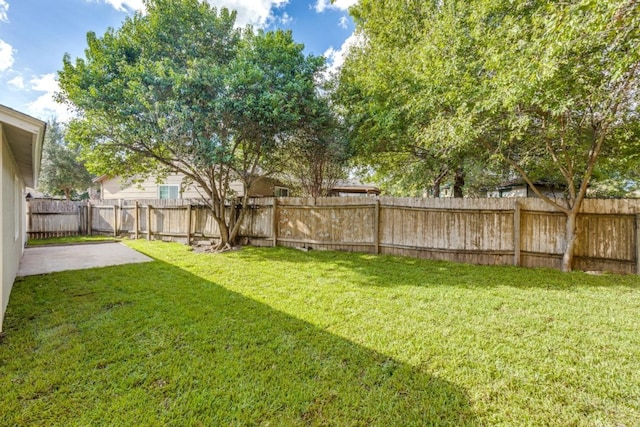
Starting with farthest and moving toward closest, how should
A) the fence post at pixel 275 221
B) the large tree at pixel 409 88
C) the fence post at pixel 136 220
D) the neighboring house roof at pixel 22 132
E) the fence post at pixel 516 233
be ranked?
the fence post at pixel 136 220 < the fence post at pixel 275 221 < the fence post at pixel 516 233 < the large tree at pixel 409 88 < the neighboring house roof at pixel 22 132

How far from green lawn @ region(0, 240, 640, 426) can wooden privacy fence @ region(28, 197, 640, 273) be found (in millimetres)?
1197

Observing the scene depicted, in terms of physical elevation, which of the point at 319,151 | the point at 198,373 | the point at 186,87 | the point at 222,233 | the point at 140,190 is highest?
the point at 186,87

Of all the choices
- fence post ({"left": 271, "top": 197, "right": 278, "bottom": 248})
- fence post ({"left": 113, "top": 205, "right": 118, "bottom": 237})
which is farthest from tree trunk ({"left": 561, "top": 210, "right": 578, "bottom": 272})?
fence post ({"left": 113, "top": 205, "right": 118, "bottom": 237})

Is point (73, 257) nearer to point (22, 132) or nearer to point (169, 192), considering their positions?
point (22, 132)

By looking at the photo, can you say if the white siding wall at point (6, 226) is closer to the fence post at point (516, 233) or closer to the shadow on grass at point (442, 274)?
the shadow on grass at point (442, 274)

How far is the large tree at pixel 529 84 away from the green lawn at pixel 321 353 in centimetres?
313

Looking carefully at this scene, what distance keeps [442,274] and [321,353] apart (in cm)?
406

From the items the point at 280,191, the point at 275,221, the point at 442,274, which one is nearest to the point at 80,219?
the point at 280,191

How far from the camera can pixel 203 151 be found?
7.14 metres

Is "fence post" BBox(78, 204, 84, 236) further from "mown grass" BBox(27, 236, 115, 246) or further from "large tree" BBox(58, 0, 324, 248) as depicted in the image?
"large tree" BBox(58, 0, 324, 248)

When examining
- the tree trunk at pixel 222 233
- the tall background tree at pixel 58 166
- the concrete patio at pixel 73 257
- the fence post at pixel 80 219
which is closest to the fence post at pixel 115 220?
the fence post at pixel 80 219

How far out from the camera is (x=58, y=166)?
20.6 metres

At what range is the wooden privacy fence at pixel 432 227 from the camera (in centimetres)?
600

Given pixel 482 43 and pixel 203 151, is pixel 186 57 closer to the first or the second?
pixel 203 151
